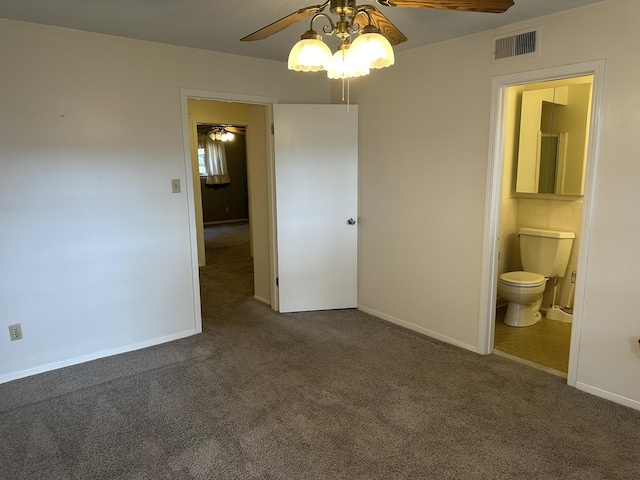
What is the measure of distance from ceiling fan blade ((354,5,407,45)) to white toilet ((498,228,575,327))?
2595mm

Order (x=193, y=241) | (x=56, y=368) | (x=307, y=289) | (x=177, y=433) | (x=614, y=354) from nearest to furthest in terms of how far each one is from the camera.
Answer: (x=177, y=433)
(x=614, y=354)
(x=56, y=368)
(x=193, y=241)
(x=307, y=289)

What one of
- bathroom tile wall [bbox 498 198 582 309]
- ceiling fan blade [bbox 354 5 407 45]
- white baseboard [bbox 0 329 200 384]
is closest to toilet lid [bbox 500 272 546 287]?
bathroom tile wall [bbox 498 198 582 309]

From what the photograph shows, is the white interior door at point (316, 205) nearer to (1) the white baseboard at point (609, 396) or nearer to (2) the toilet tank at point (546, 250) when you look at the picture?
(2) the toilet tank at point (546, 250)

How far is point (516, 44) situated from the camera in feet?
9.12

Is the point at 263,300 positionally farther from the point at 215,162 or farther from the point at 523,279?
the point at 215,162

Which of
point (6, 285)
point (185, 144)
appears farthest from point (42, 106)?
point (6, 285)

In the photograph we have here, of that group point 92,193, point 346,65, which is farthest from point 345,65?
point 92,193

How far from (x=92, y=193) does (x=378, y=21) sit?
2.34 m

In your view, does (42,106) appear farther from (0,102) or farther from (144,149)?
(144,149)

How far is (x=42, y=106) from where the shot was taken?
283 centimetres

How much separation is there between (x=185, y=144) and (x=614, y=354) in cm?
330

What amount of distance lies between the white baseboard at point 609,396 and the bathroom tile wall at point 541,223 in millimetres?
1563

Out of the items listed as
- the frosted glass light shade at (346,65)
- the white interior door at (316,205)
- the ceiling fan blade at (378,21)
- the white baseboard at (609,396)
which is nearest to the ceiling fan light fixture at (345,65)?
the frosted glass light shade at (346,65)

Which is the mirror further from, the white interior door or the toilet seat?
the white interior door
